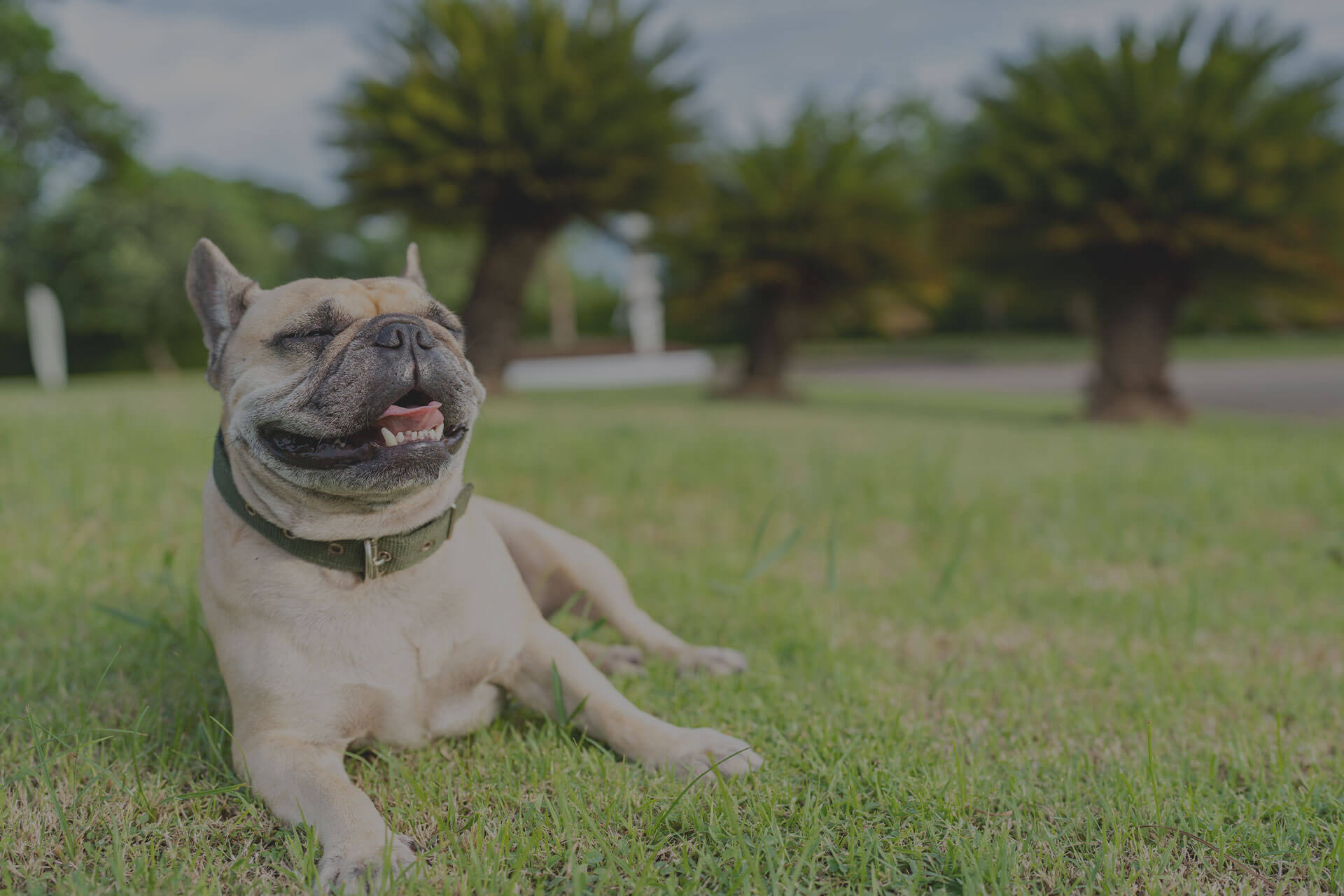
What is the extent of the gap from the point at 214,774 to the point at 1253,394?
1514cm

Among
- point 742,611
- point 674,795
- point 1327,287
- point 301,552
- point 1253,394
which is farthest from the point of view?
point 1253,394

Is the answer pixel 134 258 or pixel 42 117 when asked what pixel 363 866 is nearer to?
pixel 42 117

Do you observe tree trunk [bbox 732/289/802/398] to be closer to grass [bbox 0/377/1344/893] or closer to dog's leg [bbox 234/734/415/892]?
grass [bbox 0/377/1344/893]

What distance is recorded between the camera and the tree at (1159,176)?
27.8ft

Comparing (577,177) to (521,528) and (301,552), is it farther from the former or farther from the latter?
(301,552)

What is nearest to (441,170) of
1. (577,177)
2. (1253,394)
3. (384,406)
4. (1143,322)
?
(577,177)

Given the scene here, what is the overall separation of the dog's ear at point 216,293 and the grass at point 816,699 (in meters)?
0.76

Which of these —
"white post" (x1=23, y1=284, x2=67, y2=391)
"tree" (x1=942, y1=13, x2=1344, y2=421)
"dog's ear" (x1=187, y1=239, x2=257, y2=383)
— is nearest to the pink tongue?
"dog's ear" (x1=187, y1=239, x2=257, y2=383)

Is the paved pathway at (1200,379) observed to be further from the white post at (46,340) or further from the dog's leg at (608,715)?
the white post at (46,340)

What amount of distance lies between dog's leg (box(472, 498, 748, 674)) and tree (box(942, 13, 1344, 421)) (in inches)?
300

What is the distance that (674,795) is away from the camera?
177 centimetres

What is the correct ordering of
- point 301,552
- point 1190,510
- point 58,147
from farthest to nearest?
point 58,147
point 1190,510
point 301,552

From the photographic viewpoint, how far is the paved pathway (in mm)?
12398

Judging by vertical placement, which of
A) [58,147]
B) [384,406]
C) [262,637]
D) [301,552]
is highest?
[58,147]
